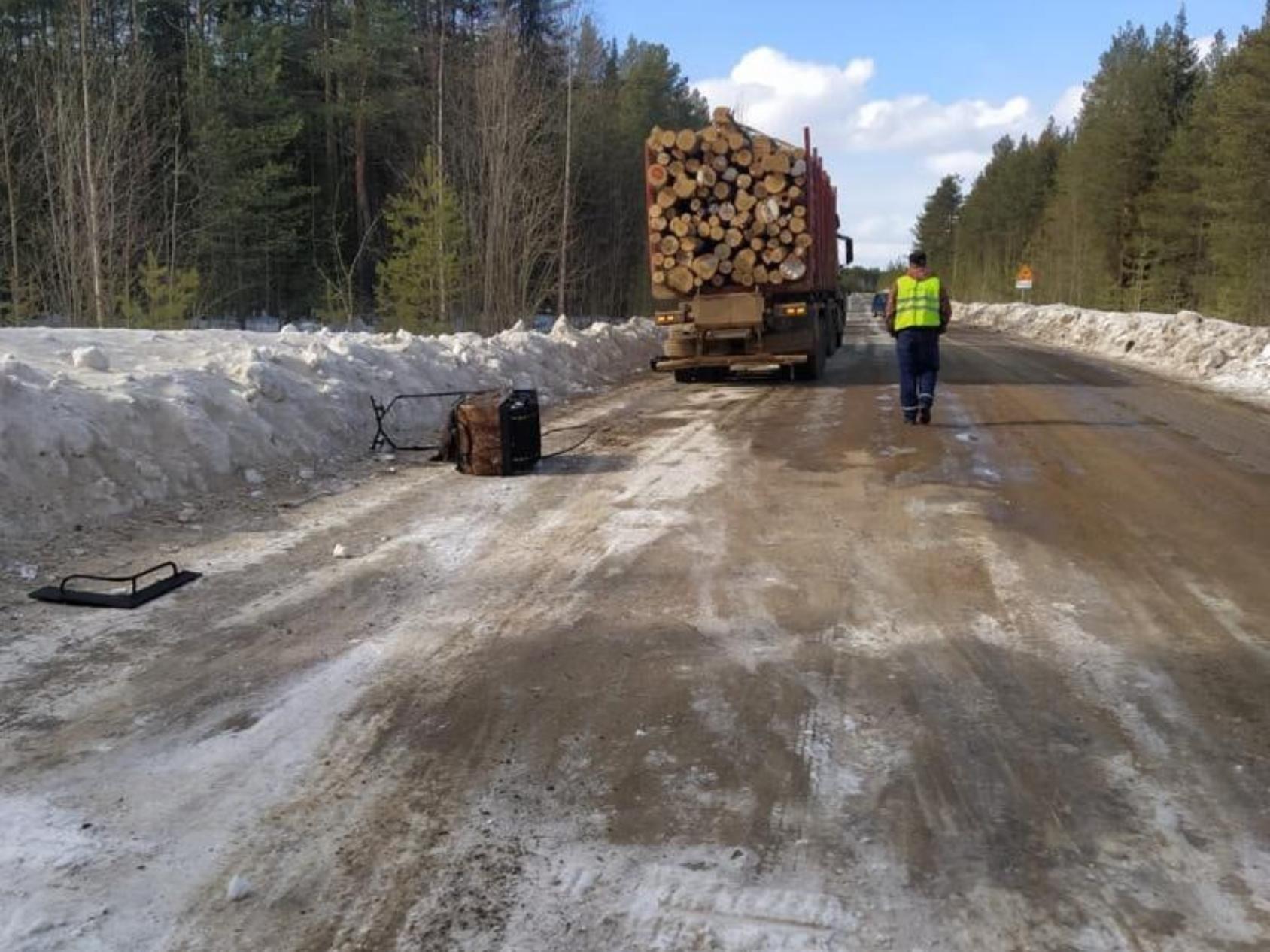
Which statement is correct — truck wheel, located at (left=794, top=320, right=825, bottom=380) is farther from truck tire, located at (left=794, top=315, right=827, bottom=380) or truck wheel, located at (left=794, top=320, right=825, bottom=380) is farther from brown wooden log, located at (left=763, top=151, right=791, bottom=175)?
brown wooden log, located at (left=763, top=151, right=791, bottom=175)

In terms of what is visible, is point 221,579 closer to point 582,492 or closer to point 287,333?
point 582,492

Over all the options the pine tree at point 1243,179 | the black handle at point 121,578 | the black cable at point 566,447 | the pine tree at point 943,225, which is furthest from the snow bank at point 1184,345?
the pine tree at point 943,225

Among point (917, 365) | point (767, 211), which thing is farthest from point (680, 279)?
point (917, 365)

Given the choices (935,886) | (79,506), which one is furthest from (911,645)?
(79,506)

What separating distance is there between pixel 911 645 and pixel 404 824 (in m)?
2.41

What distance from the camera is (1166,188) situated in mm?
40531

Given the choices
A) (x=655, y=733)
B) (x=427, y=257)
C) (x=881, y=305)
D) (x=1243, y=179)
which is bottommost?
(x=655, y=733)

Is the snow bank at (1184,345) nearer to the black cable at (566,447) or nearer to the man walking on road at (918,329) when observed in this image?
the man walking on road at (918,329)

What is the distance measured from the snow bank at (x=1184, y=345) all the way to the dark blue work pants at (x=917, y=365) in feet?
19.7

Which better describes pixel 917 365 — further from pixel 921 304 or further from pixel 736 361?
pixel 736 361

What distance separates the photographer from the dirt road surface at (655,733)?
2.57 meters

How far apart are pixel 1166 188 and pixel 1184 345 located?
83.8 ft

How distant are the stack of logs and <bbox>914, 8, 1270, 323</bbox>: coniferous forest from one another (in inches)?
859

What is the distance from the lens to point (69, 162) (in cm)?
2214
